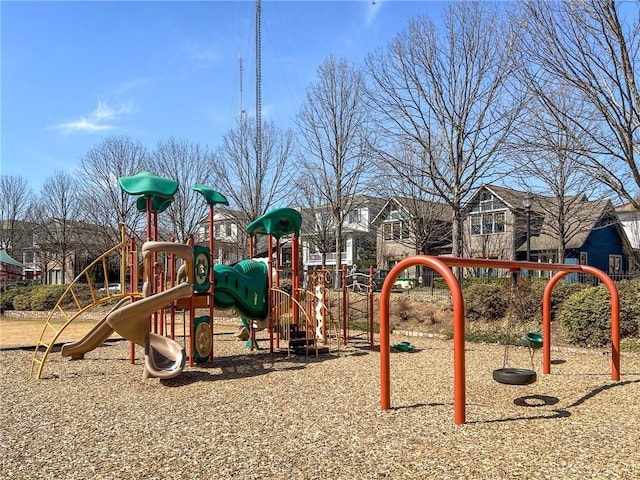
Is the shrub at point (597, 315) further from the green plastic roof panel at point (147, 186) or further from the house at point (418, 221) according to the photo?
the house at point (418, 221)

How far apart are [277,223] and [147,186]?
298cm

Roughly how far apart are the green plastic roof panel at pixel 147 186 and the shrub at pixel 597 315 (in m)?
9.05

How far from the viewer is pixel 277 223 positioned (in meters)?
11.2

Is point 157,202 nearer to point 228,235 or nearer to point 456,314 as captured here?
point 456,314

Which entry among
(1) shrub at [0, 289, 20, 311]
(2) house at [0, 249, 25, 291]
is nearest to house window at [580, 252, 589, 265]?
(1) shrub at [0, 289, 20, 311]

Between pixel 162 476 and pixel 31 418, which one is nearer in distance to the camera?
pixel 162 476

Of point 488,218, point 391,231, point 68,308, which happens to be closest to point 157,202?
point 68,308

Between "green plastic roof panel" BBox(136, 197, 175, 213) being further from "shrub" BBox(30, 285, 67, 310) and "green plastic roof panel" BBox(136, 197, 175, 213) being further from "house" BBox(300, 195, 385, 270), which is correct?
"shrub" BBox(30, 285, 67, 310)

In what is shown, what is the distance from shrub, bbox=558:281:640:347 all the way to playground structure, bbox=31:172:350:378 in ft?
18.4

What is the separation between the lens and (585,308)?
11.8m

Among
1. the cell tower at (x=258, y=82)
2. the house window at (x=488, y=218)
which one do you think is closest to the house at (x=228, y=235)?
the cell tower at (x=258, y=82)

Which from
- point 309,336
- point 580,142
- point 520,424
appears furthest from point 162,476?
point 580,142

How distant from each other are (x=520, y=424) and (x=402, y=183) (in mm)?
17026

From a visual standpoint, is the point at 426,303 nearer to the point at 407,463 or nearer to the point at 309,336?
the point at 309,336
